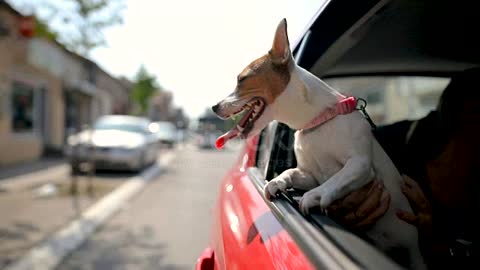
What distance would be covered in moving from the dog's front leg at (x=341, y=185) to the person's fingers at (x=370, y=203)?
56 mm

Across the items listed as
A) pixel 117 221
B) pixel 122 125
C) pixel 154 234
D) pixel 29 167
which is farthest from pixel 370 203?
pixel 122 125

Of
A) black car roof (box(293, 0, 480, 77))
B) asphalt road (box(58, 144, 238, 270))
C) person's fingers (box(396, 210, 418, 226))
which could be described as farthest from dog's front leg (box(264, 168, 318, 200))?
asphalt road (box(58, 144, 238, 270))

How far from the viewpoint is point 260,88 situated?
4.77 feet

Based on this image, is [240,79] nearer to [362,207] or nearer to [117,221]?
[362,207]

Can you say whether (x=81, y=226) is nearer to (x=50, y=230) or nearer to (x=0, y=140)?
(x=50, y=230)

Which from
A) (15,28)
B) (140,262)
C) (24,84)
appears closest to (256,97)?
(140,262)

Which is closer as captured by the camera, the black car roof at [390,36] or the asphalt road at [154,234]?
the black car roof at [390,36]

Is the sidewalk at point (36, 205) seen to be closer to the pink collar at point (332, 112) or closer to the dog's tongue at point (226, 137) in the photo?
the dog's tongue at point (226, 137)

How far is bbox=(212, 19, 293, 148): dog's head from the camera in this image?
4.71 ft

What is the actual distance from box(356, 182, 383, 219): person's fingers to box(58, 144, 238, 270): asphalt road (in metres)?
3.55

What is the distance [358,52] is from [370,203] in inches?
45.5

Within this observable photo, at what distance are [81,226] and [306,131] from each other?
5264 mm

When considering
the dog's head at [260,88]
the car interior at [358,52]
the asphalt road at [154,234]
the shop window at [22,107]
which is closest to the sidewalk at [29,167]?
the shop window at [22,107]

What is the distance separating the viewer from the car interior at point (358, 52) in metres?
1.15
